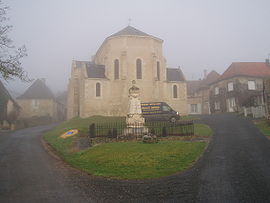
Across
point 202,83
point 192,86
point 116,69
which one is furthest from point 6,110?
point 192,86

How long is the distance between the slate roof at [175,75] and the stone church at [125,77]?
1.12 meters

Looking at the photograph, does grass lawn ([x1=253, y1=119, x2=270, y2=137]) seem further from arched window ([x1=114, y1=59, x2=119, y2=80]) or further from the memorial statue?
→ arched window ([x1=114, y1=59, x2=119, y2=80])

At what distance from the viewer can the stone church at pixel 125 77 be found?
99.5ft

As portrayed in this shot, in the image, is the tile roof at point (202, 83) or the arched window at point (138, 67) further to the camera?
the tile roof at point (202, 83)

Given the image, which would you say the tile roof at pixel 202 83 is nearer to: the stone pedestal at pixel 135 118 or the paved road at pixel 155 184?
the stone pedestal at pixel 135 118

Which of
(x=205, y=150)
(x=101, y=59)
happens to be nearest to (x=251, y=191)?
(x=205, y=150)

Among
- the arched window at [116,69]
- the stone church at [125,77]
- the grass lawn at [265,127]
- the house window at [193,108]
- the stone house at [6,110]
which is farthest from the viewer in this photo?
the house window at [193,108]

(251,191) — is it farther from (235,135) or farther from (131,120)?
(131,120)

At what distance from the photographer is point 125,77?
3058 cm

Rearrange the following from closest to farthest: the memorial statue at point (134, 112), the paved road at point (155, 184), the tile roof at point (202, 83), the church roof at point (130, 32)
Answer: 1. the paved road at point (155, 184)
2. the memorial statue at point (134, 112)
3. the church roof at point (130, 32)
4. the tile roof at point (202, 83)

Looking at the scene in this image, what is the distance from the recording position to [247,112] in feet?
81.6

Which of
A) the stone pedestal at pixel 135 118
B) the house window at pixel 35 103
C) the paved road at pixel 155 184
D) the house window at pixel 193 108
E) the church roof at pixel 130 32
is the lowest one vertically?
the paved road at pixel 155 184

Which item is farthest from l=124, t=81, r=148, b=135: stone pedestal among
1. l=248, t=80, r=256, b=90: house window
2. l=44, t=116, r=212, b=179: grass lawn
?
l=248, t=80, r=256, b=90: house window

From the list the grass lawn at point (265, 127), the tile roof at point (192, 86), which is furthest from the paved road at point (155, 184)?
the tile roof at point (192, 86)
